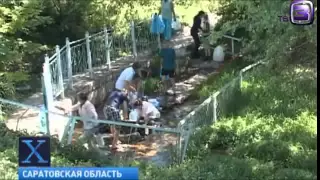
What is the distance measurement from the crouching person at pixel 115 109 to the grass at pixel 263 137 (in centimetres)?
132

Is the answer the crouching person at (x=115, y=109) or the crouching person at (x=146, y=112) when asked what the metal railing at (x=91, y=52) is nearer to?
the crouching person at (x=115, y=109)

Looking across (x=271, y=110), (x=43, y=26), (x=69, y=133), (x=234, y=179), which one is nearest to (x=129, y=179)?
(x=234, y=179)

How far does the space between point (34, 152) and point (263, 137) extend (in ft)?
15.5

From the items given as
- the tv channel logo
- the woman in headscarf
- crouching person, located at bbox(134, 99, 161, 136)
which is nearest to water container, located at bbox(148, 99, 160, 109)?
crouching person, located at bbox(134, 99, 161, 136)

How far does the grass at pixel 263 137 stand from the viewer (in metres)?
7.48

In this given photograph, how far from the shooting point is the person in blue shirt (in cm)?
1320

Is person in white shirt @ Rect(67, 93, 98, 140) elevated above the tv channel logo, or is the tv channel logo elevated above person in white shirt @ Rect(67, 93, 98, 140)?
the tv channel logo

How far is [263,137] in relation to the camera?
31.0 ft

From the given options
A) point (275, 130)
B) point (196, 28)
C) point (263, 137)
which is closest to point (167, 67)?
point (196, 28)

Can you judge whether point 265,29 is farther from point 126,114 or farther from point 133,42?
point 133,42

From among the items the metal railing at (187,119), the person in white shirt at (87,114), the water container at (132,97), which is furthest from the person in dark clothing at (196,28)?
the person in white shirt at (87,114)

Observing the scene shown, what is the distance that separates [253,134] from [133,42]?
579 cm

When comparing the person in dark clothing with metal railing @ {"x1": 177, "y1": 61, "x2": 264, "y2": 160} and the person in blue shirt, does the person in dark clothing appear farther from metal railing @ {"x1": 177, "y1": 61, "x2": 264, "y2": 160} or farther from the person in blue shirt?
metal railing @ {"x1": 177, "y1": 61, "x2": 264, "y2": 160}

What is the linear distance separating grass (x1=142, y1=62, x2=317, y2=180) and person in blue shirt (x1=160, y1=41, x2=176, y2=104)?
1.72 m
